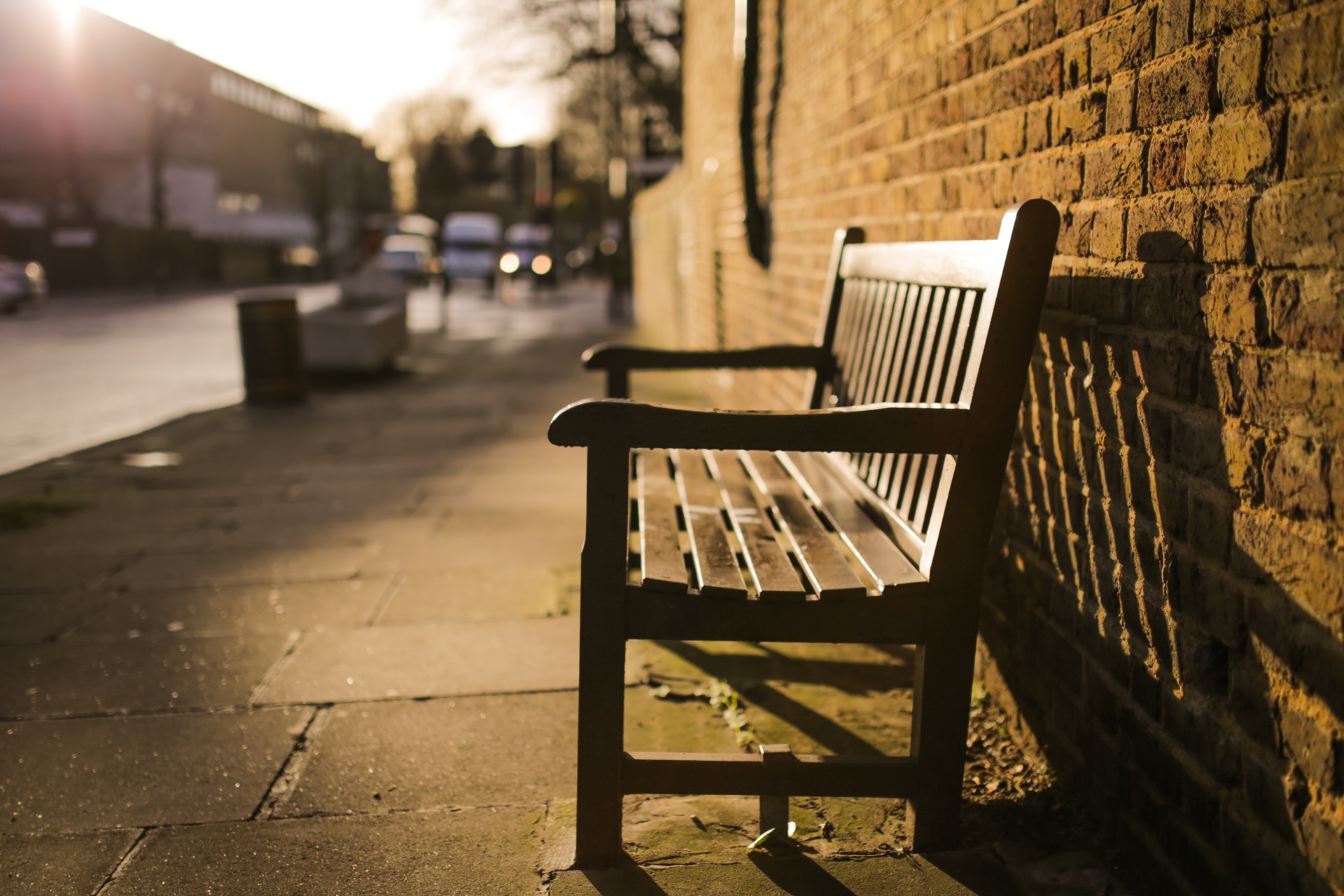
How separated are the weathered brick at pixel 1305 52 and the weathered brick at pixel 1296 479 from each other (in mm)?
468

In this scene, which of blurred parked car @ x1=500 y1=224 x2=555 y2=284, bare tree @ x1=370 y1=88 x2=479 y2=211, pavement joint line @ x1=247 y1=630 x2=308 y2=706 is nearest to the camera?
pavement joint line @ x1=247 y1=630 x2=308 y2=706

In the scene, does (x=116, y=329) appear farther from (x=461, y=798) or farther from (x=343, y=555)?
(x=461, y=798)

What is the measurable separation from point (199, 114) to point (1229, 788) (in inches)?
2241

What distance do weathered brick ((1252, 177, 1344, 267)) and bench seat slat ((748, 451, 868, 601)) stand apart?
84 centimetres

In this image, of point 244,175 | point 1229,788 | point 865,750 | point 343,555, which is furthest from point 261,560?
point 244,175

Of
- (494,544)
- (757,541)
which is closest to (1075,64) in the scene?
(757,541)

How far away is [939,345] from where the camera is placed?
2389mm

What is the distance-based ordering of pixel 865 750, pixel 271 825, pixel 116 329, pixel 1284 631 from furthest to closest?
1. pixel 116 329
2. pixel 865 750
3. pixel 271 825
4. pixel 1284 631

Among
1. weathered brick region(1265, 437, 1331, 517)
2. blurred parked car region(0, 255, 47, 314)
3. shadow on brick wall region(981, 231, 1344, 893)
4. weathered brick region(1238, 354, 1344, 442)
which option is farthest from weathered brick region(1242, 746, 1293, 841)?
blurred parked car region(0, 255, 47, 314)

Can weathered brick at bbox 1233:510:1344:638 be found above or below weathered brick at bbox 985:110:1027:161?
below

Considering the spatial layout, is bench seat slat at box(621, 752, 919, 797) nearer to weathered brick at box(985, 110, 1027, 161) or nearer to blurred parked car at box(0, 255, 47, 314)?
weathered brick at box(985, 110, 1027, 161)

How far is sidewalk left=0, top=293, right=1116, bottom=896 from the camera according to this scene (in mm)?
2061

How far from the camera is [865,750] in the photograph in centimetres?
256

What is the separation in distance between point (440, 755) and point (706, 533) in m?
0.85
